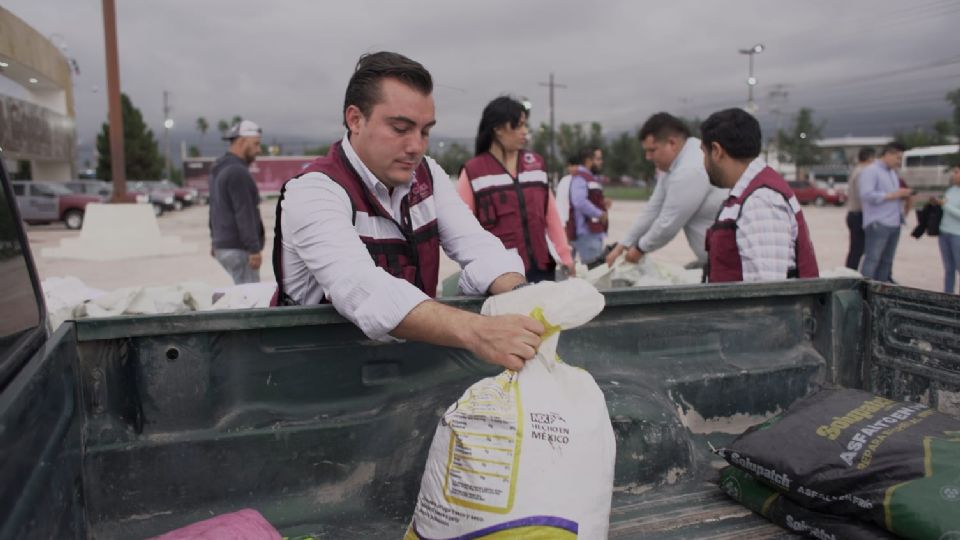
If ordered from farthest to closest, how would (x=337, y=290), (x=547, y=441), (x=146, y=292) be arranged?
(x=146, y=292) → (x=337, y=290) → (x=547, y=441)

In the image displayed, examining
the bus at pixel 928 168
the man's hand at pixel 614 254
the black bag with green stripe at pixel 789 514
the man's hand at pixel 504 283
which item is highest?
the bus at pixel 928 168

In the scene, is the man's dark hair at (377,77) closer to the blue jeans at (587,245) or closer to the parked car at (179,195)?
the blue jeans at (587,245)

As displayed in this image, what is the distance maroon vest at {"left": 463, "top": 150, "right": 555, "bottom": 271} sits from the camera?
473 cm

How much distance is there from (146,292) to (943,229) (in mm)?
7854

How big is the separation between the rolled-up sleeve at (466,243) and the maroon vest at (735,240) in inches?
50.6

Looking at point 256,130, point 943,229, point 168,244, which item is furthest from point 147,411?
point 168,244

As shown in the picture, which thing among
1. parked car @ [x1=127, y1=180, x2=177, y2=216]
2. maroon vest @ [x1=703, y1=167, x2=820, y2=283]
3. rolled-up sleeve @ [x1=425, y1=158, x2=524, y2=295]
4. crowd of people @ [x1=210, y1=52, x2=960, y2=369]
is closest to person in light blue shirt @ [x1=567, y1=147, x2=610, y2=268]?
crowd of people @ [x1=210, y1=52, x2=960, y2=369]

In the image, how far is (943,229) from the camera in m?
7.87

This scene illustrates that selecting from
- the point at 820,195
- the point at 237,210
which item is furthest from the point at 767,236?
the point at 820,195

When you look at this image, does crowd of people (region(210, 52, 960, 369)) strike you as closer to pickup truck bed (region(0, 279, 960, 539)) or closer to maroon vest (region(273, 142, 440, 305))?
maroon vest (region(273, 142, 440, 305))

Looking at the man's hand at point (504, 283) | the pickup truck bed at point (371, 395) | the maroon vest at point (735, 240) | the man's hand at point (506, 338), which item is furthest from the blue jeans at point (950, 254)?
the man's hand at point (506, 338)

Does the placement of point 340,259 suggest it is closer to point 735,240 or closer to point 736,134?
point 735,240

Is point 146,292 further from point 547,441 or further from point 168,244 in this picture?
point 168,244

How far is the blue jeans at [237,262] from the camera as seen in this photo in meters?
5.87
